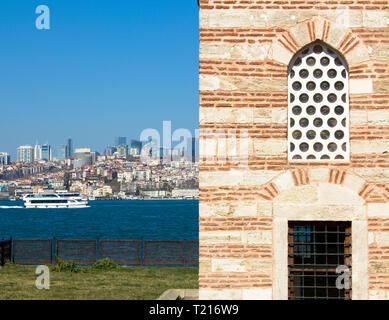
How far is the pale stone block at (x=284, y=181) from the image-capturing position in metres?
10.8

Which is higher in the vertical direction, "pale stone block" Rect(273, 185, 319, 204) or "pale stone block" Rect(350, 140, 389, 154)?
"pale stone block" Rect(350, 140, 389, 154)

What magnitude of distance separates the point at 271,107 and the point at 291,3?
6.54 feet

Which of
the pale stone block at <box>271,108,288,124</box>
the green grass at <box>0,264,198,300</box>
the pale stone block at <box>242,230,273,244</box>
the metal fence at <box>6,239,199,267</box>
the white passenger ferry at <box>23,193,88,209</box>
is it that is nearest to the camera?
the pale stone block at <box>242,230,273,244</box>

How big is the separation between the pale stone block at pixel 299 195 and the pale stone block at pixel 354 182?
57 cm

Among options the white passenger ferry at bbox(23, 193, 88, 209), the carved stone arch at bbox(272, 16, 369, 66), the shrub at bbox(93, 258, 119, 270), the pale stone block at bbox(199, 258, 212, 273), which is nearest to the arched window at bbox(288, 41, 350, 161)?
the carved stone arch at bbox(272, 16, 369, 66)

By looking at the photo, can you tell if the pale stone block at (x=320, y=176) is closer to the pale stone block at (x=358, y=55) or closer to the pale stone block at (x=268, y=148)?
the pale stone block at (x=268, y=148)

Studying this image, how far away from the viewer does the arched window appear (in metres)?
11.1

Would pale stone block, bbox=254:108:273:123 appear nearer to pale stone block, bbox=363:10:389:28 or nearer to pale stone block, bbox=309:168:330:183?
pale stone block, bbox=309:168:330:183

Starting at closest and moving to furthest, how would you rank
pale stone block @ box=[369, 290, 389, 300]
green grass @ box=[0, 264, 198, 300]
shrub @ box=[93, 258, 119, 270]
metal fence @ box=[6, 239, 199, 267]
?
pale stone block @ box=[369, 290, 389, 300], green grass @ box=[0, 264, 198, 300], shrub @ box=[93, 258, 119, 270], metal fence @ box=[6, 239, 199, 267]

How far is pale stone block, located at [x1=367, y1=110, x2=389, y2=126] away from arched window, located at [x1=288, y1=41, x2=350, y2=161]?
48 cm

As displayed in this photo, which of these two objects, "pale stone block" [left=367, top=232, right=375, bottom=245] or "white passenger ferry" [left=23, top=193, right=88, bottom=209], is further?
"white passenger ferry" [left=23, top=193, right=88, bottom=209]

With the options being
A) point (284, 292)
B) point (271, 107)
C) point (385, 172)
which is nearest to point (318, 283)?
point (284, 292)

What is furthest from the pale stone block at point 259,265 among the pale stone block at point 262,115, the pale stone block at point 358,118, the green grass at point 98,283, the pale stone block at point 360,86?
the green grass at point 98,283

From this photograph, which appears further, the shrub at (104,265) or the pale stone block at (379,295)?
the shrub at (104,265)
